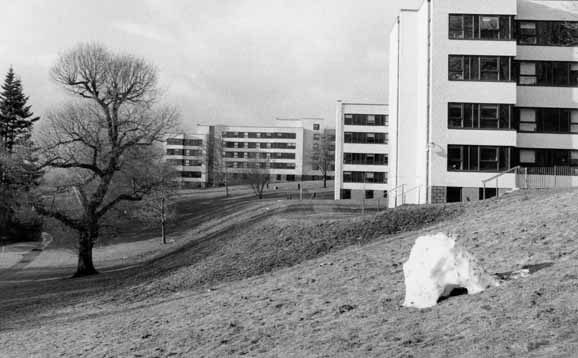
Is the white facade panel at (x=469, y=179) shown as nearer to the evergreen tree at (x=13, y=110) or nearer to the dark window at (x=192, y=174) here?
the evergreen tree at (x=13, y=110)

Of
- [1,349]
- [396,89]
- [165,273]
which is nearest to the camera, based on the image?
[1,349]

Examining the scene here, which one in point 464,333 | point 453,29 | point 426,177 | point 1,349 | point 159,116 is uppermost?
point 453,29

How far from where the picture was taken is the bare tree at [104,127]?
31672 millimetres

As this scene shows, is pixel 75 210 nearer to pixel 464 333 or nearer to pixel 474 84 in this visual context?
pixel 474 84

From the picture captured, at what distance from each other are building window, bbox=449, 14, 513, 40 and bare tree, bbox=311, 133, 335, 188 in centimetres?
7550

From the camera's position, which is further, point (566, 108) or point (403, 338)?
point (566, 108)

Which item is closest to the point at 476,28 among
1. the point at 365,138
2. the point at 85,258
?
the point at 85,258

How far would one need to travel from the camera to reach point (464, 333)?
7.57 m

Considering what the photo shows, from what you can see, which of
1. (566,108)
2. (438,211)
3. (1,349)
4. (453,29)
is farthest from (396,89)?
(1,349)

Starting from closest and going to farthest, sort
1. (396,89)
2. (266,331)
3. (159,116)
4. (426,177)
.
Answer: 1. (266,331)
2. (159,116)
3. (426,177)
4. (396,89)

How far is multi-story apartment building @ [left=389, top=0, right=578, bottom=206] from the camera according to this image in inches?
1328

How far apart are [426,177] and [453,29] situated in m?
8.83

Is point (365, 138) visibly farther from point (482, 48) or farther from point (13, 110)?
point (13, 110)

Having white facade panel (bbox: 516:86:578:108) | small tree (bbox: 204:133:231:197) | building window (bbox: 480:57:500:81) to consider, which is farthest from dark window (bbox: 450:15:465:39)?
small tree (bbox: 204:133:231:197)
